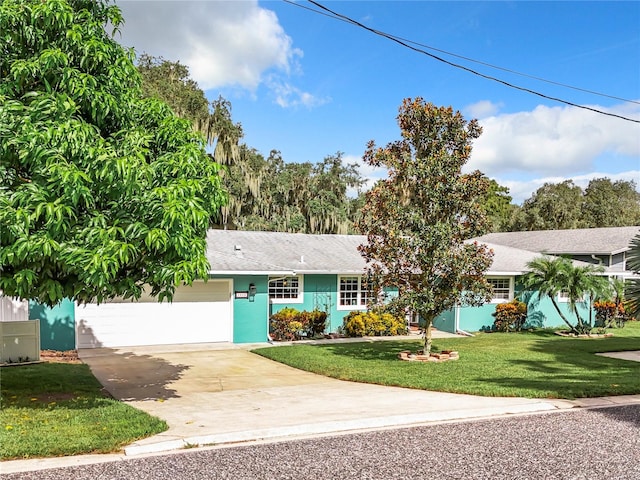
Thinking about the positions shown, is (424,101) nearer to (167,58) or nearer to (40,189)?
(40,189)

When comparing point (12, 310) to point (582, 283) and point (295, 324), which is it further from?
point (582, 283)

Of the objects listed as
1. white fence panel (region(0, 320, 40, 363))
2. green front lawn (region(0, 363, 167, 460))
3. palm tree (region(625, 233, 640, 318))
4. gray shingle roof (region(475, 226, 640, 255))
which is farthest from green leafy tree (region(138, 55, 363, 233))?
palm tree (region(625, 233, 640, 318))

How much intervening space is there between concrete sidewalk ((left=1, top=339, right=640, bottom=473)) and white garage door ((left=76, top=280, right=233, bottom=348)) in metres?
2.24

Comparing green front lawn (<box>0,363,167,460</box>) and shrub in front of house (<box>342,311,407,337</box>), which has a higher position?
shrub in front of house (<box>342,311,407,337</box>)

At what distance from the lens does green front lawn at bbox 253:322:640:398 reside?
10.6 metres

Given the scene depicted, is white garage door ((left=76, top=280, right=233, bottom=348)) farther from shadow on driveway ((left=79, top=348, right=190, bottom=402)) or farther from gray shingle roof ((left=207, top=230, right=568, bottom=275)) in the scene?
gray shingle roof ((left=207, top=230, right=568, bottom=275))

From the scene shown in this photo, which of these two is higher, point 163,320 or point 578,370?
point 163,320

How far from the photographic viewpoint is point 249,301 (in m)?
17.7

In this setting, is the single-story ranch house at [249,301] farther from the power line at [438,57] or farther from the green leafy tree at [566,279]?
the power line at [438,57]

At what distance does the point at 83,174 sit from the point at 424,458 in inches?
213

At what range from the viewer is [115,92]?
8555 mm

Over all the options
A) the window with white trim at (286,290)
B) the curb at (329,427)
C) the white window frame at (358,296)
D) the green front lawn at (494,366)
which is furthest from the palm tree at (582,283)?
the curb at (329,427)

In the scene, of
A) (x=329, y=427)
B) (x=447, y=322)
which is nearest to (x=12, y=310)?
(x=329, y=427)

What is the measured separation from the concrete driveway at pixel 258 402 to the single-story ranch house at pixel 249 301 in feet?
7.56
